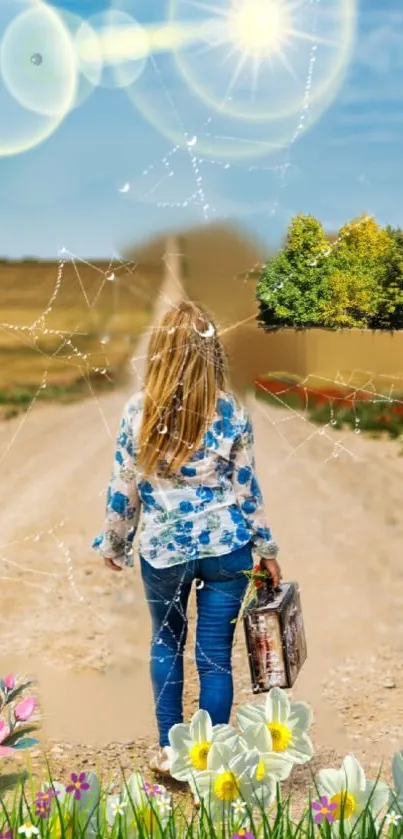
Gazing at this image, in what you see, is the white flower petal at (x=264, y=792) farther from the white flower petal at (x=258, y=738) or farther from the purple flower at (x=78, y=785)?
the purple flower at (x=78, y=785)

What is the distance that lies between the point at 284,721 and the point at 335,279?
2.30 ft

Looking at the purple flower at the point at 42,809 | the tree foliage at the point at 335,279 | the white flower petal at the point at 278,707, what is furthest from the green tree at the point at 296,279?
the purple flower at the point at 42,809

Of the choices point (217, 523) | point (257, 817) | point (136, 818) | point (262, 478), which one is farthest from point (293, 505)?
point (136, 818)

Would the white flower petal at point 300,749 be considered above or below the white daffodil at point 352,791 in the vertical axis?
above

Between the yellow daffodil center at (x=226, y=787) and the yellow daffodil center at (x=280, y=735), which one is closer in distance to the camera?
the yellow daffodil center at (x=226, y=787)

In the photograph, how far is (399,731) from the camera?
2.74 metres

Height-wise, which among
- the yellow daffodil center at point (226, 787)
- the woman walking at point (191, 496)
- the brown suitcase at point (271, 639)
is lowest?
the yellow daffodil center at point (226, 787)

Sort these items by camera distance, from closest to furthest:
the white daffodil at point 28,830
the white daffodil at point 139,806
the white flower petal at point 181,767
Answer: the white daffodil at point 28,830, the white daffodil at point 139,806, the white flower petal at point 181,767

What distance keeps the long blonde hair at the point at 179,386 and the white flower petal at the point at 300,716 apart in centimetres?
44

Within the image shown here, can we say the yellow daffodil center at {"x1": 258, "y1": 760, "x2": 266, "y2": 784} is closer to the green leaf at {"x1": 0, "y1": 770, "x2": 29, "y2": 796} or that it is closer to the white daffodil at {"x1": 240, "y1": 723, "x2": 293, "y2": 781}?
the white daffodil at {"x1": 240, "y1": 723, "x2": 293, "y2": 781}

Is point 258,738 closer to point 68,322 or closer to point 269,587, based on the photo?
point 269,587

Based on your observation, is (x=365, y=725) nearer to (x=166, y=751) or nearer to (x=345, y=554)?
(x=345, y=554)

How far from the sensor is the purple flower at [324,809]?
1721 mm

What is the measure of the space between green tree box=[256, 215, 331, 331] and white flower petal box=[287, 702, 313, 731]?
22.3 inches
